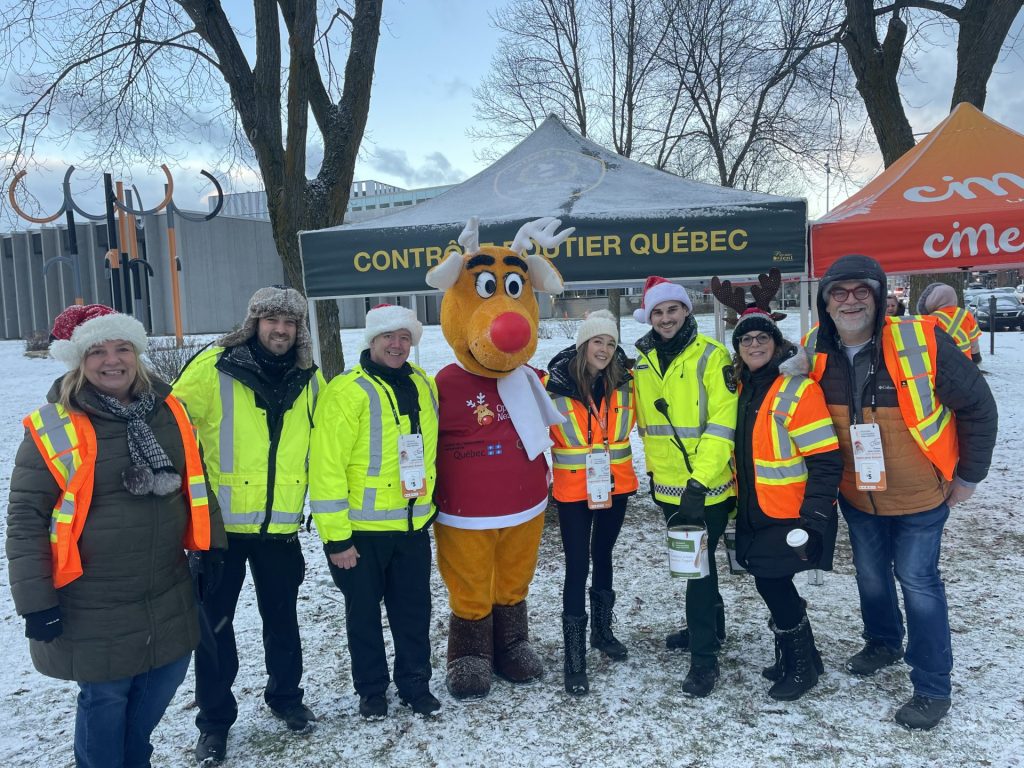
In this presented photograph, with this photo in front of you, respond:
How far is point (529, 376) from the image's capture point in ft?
10.8

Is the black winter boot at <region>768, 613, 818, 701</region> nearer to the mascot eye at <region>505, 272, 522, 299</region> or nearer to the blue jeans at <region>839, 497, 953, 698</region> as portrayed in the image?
the blue jeans at <region>839, 497, 953, 698</region>

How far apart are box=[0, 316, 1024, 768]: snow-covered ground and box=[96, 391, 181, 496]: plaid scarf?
4.23ft

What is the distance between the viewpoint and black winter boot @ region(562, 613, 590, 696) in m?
3.18

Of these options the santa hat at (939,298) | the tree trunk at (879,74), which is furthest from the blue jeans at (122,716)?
the tree trunk at (879,74)

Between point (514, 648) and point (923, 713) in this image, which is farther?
point (514, 648)

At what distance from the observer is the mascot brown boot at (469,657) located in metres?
3.14

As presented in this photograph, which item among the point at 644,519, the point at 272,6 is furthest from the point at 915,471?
the point at 272,6

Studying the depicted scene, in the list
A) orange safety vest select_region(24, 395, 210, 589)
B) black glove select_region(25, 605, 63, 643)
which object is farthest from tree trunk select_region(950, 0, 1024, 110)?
black glove select_region(25, 605, 63, 643)

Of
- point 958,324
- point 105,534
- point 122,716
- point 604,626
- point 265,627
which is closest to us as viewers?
point 105,534

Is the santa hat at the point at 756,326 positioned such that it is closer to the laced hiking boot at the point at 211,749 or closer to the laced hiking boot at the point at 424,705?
the laced hiking boot at the point at 424,705

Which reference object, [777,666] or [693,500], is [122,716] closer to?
[693,500]

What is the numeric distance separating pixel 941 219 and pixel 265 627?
14.7ft

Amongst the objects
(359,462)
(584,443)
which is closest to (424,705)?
(359,462)

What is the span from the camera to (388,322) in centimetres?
299
